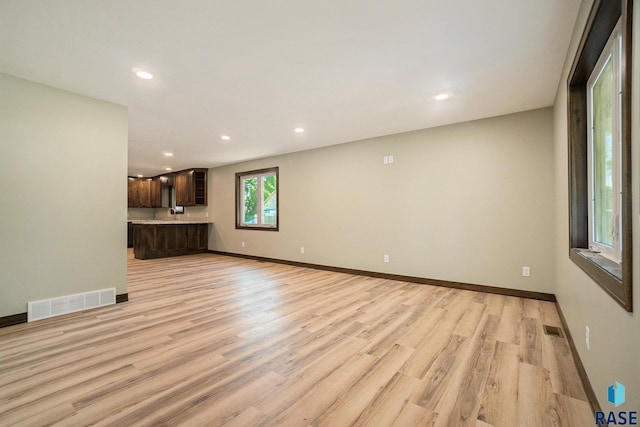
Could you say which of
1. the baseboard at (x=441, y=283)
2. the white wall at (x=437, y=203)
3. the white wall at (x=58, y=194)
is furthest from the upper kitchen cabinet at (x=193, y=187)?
Result: the white wall at (x=58, y=194)

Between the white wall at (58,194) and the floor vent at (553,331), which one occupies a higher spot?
the white wall at (58,194)

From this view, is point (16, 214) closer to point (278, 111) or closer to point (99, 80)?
point (99, 80)

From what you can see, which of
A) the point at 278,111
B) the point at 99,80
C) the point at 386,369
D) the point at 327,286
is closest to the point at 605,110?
the point at 386,369

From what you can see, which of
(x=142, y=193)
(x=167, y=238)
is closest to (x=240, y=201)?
(x=167, y=238)

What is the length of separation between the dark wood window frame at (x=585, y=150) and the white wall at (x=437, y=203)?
1516 millimetres

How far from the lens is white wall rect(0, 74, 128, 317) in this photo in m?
2.74

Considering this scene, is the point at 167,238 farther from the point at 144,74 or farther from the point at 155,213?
the point at 144,74

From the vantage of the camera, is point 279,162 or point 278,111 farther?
point 279,162

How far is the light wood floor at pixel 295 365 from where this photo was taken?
1520 millimetres

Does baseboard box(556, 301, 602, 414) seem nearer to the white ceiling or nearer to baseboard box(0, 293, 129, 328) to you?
the white ceiling

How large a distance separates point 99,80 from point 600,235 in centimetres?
459

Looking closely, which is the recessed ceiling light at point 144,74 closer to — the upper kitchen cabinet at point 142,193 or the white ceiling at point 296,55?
the white ceiling at point 296,55

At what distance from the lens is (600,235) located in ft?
6.48

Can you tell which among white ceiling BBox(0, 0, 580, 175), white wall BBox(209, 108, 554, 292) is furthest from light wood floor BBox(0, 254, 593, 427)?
white ceiling BBox(0, 0, 580, 175)
